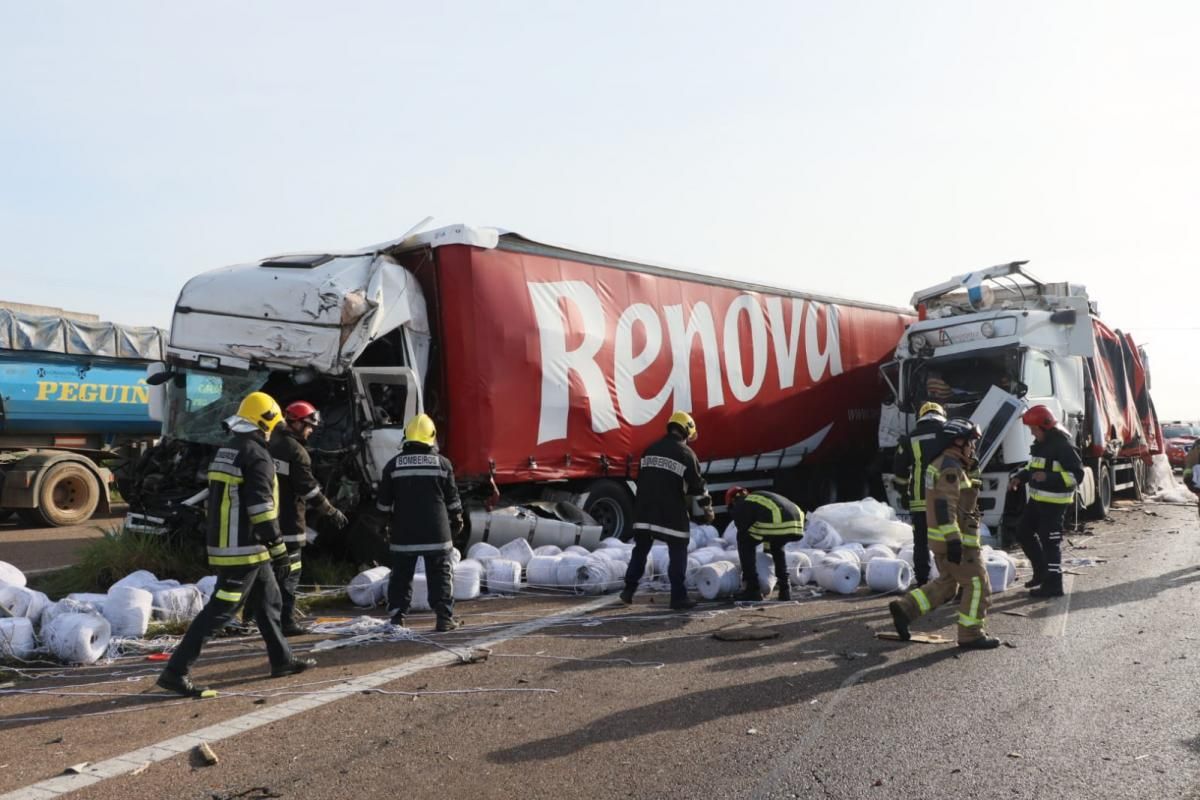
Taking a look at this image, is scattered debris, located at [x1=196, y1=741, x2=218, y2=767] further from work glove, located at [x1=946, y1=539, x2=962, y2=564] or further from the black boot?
work glove, located at [x1=946, y1=539, x2=962, y2=564]

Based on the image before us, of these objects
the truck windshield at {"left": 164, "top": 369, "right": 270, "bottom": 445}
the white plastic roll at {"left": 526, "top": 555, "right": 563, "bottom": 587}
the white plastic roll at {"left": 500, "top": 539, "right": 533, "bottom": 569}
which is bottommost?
the white plastic roll at {"left": 526, "top": 555, "right": 563, "bottom": 587}

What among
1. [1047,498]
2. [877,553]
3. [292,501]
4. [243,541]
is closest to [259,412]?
[243,541]

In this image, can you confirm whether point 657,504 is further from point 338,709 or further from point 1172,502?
point 1172,502

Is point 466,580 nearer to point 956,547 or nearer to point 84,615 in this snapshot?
point 84,615

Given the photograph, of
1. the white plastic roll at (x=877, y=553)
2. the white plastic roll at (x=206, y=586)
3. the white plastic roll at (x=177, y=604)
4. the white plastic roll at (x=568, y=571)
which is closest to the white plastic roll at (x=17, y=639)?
the white plastic roll at (x=177, y=604)

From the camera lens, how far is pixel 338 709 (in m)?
5.27

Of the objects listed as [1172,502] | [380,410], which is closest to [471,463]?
[380,410]

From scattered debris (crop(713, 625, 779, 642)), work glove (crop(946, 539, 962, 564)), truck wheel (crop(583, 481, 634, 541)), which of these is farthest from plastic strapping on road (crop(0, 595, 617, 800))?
truck wheel (crop(583, 481, 634, 541))

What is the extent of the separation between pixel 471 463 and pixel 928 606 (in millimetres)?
4763

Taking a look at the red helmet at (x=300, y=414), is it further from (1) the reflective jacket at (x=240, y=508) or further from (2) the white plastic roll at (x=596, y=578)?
(2) the white plastic roll at (x=596, y=578)

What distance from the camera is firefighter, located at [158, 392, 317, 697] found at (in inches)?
225

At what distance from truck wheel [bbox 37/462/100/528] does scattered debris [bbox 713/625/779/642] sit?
12.4m

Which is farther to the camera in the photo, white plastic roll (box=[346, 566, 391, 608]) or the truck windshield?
the truck windshield

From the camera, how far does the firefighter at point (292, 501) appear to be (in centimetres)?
723
